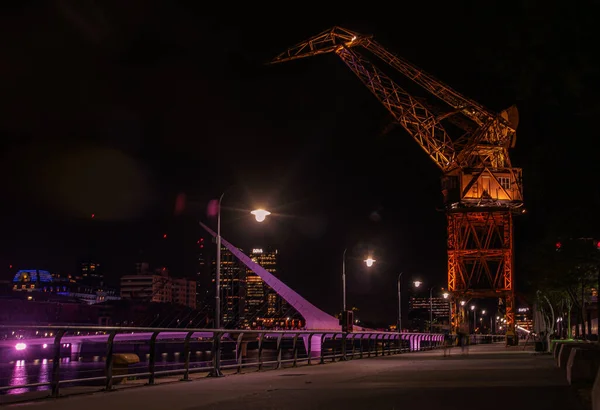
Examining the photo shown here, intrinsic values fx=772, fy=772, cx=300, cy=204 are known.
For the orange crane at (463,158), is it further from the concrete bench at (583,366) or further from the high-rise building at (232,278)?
the concrete bench at (583,366)

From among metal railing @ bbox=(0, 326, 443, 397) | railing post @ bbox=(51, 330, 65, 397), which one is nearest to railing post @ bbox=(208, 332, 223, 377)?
metal railing @ bbox=(0, 326, 443, 397)

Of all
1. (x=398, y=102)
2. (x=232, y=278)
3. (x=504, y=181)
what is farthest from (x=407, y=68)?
(x=232, y=278)

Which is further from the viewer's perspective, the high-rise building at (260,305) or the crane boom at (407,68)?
the high-rise building at (260,305)

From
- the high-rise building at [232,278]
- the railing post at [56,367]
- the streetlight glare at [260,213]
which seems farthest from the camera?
the high-rise building at [232,278]

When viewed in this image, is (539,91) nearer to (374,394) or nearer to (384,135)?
(374,394)

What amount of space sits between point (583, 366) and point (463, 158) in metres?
68.1

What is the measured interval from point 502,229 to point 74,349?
2959 inches

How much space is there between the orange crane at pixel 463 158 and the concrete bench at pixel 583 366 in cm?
6573

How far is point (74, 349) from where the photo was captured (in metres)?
128

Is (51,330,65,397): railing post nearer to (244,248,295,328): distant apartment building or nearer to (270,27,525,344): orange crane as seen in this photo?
(270,27,525,344): orange crane

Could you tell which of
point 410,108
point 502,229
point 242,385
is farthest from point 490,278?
point 242,385

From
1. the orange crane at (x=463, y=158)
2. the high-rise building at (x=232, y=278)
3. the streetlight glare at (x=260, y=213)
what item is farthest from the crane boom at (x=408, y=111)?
the streetlight glare at (x=260, y=213)

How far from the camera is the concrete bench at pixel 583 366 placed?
17.7 m

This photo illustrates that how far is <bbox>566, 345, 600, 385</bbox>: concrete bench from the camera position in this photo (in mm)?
17688
